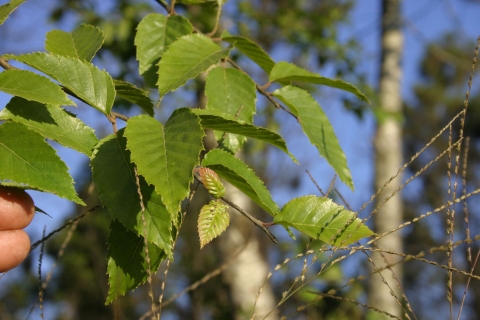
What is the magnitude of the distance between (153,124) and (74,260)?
11.5m

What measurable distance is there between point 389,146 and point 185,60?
367 cm

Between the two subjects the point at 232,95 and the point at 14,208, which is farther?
the point at 232,95

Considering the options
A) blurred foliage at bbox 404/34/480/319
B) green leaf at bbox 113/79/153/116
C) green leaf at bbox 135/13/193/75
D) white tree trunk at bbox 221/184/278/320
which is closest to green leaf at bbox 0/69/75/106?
green leaf at bbox 113/79/153/116

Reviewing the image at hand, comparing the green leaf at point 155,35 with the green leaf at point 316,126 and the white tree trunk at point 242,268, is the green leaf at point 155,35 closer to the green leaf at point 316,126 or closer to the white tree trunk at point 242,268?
the green leaf at point 316,126

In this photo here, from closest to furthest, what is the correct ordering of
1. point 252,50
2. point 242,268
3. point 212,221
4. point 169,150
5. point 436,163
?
point 169,150
point 212,221
point 252,50
point 242,268
point 436,163

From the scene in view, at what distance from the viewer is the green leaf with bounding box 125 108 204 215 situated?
56cm

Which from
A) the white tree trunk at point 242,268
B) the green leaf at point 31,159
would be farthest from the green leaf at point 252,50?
the white tree trunk at point 242,268

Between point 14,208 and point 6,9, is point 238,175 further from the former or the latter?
point 6,9

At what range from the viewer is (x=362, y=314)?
344cm

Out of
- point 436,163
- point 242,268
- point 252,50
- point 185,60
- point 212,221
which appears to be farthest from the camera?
point 436,163

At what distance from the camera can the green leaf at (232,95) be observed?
0.88m

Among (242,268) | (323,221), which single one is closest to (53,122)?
(323,221)

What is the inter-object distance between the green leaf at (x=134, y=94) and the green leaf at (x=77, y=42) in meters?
0.07

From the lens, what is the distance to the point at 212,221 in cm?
70
